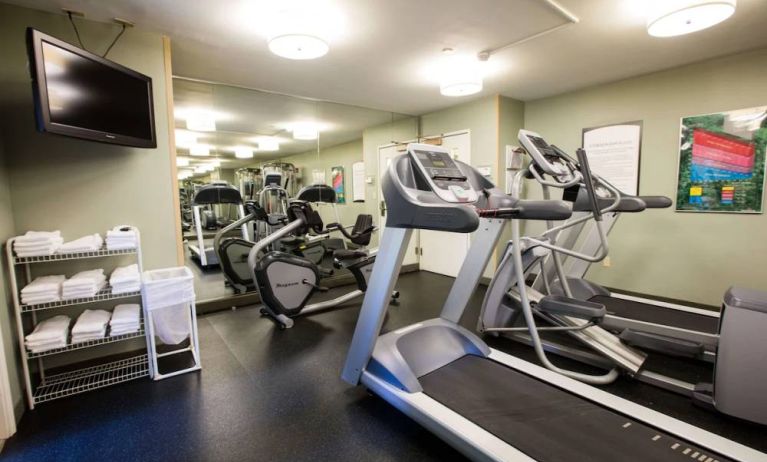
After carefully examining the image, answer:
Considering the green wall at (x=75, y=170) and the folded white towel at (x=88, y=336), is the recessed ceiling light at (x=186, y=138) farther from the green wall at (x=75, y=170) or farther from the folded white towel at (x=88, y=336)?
the folded white towel at (x=88, y=336)

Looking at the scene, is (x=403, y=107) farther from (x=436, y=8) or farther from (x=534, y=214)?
(x=534, y=214)

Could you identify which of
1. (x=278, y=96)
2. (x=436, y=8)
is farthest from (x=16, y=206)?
(x=436, y=8)

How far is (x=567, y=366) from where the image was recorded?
253cm

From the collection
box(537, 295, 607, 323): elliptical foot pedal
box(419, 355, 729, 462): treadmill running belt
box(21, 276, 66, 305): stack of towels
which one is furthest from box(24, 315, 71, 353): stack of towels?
box(537, 295, 607, 323): elliptical foot pedal

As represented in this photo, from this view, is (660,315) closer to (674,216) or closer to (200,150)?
(674,216)

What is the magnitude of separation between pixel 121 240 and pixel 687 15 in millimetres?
3881

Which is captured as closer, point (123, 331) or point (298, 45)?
point (123, 331)

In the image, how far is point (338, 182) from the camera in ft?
16.4

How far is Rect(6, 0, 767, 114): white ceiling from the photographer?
2287 millimetres

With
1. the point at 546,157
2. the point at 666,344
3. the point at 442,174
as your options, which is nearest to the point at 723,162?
the point at 666,344

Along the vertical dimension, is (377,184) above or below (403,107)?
below

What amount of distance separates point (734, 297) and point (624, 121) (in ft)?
9.17

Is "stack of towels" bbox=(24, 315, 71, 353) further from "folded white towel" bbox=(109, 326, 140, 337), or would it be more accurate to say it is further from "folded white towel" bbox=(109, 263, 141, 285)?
"folded white towel" bbox=(109, 263, 141, 285)

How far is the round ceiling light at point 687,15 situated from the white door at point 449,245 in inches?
101
